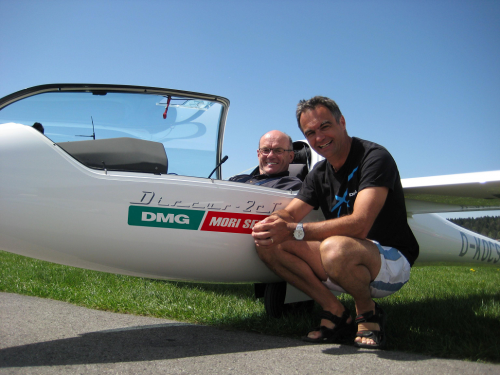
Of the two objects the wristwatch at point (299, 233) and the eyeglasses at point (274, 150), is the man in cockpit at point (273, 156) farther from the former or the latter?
the wristwatch at point (299, 233)

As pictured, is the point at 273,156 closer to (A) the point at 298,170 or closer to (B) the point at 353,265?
(A) the point at 298,170

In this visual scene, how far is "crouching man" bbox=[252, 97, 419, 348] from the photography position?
230 cm

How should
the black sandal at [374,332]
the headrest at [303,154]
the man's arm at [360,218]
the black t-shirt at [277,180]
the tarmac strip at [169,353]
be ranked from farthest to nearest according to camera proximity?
1. the headrest at [303,154]
2. the black t-shirt at [277,180]
3. the man's arm at [360,218]
4. the black sandal at [374,332]
5. the tarmac strip at [169,353]

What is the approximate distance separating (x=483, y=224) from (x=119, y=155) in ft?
13.1

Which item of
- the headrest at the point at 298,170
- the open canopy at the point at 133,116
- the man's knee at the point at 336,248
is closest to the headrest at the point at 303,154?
the headrest at the point at 298,170

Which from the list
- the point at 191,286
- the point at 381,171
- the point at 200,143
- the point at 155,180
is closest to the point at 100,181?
the point at 155,180

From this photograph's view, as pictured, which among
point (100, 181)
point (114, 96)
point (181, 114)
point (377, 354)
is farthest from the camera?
point (181, 114)

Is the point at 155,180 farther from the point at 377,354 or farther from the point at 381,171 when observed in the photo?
the point at 377,354

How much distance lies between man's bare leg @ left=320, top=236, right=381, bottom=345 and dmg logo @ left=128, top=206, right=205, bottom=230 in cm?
83

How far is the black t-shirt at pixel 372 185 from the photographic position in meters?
2.40

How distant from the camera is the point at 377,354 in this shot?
6.77 ft

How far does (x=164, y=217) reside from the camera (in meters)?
2.44

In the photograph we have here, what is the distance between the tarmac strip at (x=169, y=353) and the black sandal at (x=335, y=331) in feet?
0.22

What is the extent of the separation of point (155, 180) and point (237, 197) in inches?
21.8
